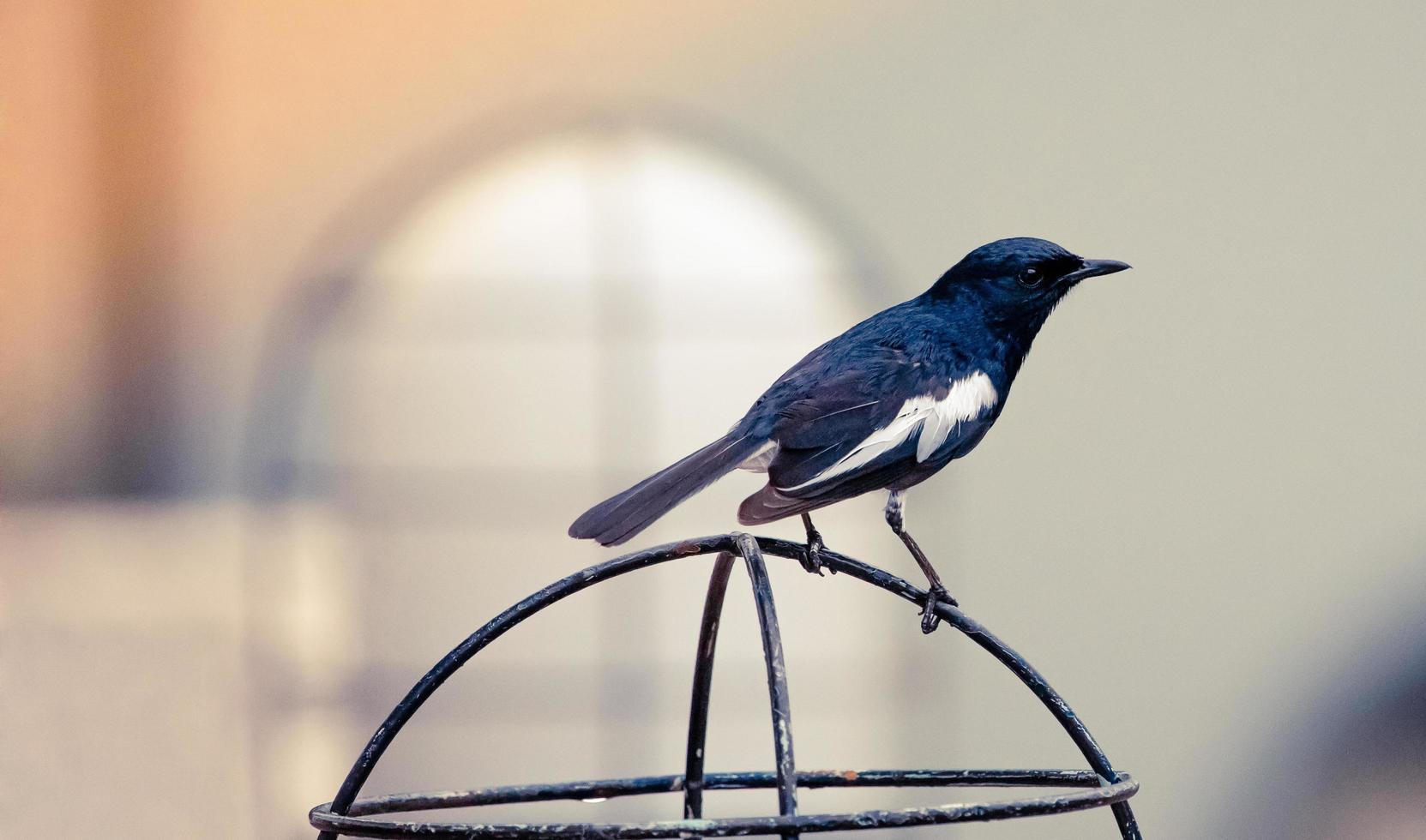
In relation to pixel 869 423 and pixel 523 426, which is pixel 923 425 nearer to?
pixel 869 423

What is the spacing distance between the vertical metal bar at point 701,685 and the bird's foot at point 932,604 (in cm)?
15

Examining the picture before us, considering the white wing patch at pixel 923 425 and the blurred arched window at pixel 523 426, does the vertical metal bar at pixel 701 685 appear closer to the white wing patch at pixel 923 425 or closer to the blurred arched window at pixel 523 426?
the white wing patch at pixel 923 425

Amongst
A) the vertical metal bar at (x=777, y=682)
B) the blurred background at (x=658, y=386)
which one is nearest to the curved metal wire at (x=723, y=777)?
the vertical metal bar at (x=777, y=682)

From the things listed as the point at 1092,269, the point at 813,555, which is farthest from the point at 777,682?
the point at 1092,269

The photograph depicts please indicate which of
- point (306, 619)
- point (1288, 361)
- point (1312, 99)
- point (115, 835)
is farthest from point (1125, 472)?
Result: point (115, 835)

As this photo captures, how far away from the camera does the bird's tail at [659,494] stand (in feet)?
2.92

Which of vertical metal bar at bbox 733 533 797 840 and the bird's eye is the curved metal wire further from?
the bird's eye

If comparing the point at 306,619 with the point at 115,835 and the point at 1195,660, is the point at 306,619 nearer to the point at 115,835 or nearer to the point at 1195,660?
A: the point at 115,835

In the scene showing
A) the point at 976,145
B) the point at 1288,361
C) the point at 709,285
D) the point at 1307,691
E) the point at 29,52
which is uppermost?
the point at 29,52

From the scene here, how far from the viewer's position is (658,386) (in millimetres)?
2631

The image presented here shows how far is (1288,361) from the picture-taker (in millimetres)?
2469

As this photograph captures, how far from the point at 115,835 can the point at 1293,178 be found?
258 cm

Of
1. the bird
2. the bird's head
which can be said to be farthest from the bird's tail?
the bird's head

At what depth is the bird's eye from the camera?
1203 mm
